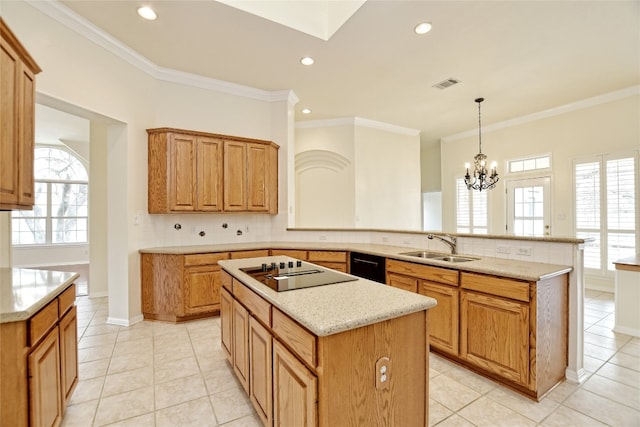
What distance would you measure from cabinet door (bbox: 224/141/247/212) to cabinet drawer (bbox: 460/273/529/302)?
2.94 meters

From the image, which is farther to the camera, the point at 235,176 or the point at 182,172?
the point at 235,176

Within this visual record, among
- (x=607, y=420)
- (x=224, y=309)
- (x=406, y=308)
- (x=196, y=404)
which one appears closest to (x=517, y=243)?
(x=607, y=420)

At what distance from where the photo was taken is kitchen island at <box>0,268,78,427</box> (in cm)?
129

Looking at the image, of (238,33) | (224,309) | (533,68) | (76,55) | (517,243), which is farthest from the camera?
(533,68)

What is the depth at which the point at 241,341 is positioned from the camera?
2.00 meters

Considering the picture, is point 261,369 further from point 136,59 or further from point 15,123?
point 136,59

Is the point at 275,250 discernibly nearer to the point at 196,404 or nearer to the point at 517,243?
the point at 196,404

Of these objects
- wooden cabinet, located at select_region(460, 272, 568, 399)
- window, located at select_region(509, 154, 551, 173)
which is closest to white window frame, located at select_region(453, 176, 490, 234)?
window, located at select_region(509, 154, 551, 173)

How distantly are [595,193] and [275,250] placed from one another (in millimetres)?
5396

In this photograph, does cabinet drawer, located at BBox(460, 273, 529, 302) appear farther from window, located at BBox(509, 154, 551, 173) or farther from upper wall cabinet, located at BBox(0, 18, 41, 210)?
window, located at BBox(509, 154, 551, 173)

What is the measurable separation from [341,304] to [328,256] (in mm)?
2489

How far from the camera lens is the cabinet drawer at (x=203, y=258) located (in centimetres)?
346

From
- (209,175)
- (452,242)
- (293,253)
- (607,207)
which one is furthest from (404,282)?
(607,207)

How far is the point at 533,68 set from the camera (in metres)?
3.83
